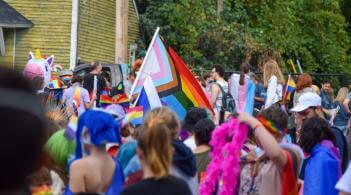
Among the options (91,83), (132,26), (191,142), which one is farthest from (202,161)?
(132,26)

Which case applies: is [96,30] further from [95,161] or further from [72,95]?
[95,161]

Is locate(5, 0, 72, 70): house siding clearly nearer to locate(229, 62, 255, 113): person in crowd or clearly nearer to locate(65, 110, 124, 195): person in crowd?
locate(229, 62, 255, 113): person in crowd

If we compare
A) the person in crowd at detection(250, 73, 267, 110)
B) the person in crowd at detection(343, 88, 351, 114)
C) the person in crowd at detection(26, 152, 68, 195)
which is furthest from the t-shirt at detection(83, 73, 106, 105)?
the person in crowd at detection(26, 152, 68, 195)

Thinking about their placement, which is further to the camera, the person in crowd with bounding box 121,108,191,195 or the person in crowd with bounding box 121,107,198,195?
the person in crowd with bounding box 121,107,198,195

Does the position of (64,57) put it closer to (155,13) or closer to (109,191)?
(155,13)

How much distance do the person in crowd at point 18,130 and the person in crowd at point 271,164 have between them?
4.11 metres

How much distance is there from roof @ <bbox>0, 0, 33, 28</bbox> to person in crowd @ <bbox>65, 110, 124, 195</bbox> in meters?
21.6

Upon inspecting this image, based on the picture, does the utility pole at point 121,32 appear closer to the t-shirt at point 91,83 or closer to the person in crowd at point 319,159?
the t-shirt at point 91,83

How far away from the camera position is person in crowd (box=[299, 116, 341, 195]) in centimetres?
668

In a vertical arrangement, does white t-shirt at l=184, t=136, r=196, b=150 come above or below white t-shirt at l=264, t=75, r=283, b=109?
above

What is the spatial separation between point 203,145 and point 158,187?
2748mm

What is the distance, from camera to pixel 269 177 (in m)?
5.70

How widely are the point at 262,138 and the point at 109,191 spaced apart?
107 cm

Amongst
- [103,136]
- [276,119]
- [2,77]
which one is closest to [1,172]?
[2,77]
